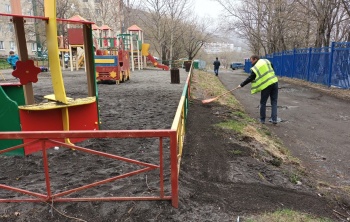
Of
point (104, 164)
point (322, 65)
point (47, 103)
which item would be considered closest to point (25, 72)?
point (47, 103)

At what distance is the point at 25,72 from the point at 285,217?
15.0 ft

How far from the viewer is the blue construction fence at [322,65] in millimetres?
13063

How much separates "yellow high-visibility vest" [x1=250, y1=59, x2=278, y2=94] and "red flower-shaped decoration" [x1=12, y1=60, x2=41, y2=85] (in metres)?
4.67

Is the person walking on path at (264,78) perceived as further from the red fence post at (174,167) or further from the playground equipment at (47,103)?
the red fence post at (174,167)

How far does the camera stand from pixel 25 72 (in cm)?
517

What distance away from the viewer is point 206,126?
6.33m

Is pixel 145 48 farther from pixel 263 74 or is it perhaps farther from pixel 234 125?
pixel 234 125

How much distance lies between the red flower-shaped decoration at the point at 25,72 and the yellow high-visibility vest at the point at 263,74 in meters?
4.67

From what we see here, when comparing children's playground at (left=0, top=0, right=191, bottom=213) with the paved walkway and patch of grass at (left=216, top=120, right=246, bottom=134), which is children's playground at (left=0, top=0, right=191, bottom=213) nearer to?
patch of grass at (left=216, top=120, right=246, bottom=134)

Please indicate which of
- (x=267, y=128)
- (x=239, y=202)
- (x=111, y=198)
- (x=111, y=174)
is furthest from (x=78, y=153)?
(x=267, y=128)

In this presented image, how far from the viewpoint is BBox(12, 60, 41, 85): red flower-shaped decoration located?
16.8 ft

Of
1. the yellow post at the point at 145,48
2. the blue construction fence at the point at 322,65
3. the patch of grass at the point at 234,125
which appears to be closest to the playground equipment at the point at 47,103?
the patch of grass at the point at 234,125

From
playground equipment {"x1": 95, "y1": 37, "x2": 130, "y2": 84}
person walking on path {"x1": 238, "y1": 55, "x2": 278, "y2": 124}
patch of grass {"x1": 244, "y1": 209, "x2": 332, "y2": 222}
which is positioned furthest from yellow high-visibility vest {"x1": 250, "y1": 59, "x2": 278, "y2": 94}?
playground equipment {"x1": 95, "y1": 37, "x2": 130, "y2": 84}

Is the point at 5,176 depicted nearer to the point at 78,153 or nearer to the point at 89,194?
the point at 78,153
